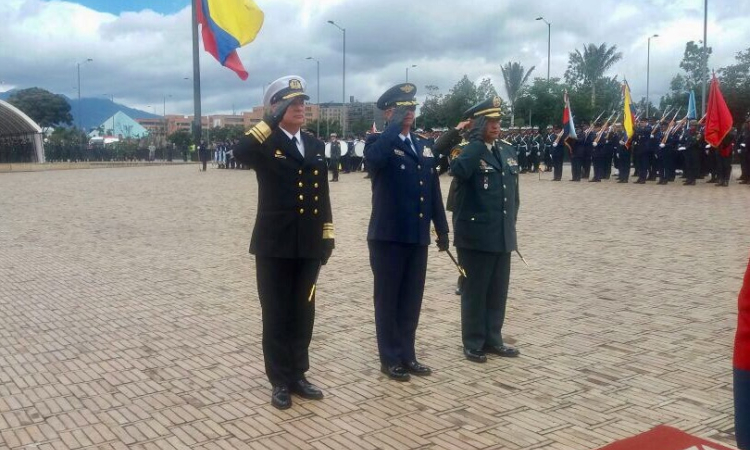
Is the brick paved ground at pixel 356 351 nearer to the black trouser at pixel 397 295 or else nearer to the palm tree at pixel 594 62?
the black trouser at pixel 397 295

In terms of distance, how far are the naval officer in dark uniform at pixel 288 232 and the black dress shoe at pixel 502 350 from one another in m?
1.55

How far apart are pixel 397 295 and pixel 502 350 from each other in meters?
1.02

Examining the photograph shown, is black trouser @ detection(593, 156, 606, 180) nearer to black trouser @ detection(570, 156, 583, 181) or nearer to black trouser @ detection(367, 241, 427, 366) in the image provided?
black trouser @ detection(570, 156, 583, 181)

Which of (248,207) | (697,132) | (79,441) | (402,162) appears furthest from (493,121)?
(697,132)

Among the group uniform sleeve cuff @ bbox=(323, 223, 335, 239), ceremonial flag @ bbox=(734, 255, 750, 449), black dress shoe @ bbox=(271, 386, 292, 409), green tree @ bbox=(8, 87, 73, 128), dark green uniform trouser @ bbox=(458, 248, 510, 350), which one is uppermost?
green tree @ bbox=(8, 87, 73, 128)

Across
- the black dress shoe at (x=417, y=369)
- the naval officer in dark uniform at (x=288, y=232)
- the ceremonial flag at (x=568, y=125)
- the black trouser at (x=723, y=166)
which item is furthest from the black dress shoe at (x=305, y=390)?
the ceremonial flag at (x=568, y=125)

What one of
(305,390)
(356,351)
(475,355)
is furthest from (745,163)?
(305,390)

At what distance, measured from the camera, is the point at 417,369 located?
A: 5.48 meters

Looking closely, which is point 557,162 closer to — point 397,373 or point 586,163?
point 586,163

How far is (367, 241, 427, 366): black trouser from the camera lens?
17.9 feet

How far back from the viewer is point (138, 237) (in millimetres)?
12969

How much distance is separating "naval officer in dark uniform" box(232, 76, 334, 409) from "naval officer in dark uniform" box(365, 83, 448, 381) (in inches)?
20.5

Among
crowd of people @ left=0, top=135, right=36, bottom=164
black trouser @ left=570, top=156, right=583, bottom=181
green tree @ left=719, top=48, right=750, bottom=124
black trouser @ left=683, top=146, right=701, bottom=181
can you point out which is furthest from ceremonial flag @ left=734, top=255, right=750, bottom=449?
crowd of people @ left=0, top=135, right=36, bottom=164

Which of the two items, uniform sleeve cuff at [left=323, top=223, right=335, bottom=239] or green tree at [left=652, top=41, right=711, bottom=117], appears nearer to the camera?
uniform sleeve cuff at [left=323, top=223, right=335, bottom=239]
